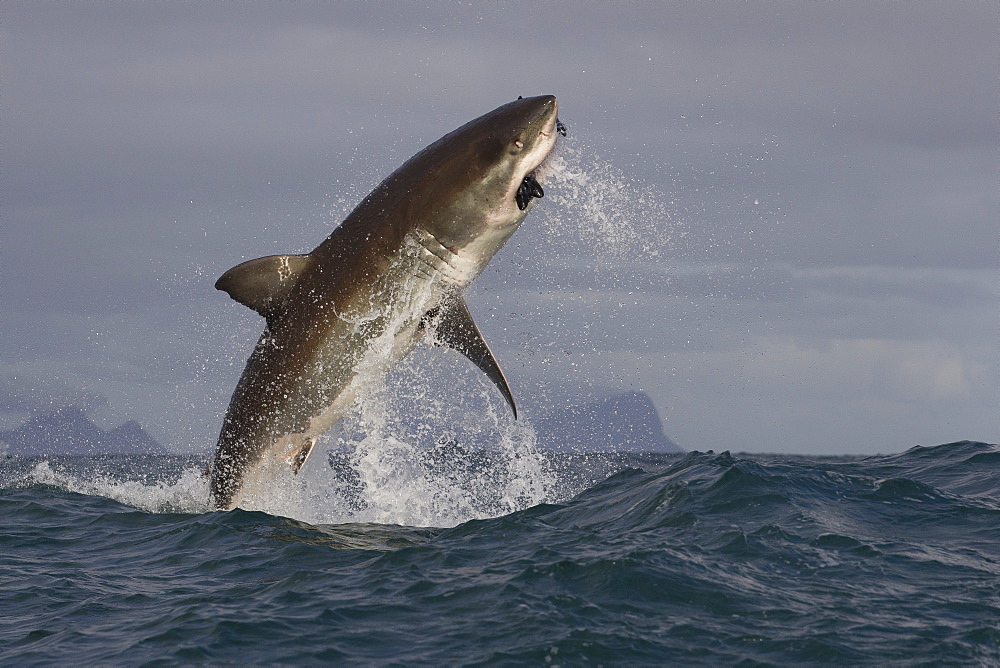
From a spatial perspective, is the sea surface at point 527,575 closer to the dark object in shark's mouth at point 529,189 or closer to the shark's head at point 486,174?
the shark's head at point 486,174

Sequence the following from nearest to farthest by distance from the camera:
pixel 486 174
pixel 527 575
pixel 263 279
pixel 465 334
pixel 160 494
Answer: pixel 527 575 → pixel 486 174 → pixel 263 279 → pixel 465 334 → pixel 160 494

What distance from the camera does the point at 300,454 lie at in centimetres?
1090

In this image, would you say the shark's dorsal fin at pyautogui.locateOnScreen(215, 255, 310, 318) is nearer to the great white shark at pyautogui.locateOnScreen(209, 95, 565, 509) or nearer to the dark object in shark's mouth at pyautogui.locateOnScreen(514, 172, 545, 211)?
the great white shark at pyautogui.locateOnScreen(209, 95, 565, 509)

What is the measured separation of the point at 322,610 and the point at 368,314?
3384mm

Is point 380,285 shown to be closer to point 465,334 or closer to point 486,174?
point 465,334

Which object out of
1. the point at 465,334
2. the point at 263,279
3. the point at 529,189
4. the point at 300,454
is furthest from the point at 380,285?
the point at 300,454

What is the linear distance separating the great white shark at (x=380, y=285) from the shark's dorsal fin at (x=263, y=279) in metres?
0.01

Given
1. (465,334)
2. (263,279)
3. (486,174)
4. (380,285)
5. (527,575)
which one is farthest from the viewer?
(465,334)

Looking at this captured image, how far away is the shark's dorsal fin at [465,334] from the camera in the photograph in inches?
410

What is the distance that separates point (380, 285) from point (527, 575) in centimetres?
353

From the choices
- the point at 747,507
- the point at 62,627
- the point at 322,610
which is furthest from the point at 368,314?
the point at 747,507

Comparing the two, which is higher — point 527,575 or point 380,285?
point 380,285

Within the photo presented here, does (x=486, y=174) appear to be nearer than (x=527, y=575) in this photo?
No

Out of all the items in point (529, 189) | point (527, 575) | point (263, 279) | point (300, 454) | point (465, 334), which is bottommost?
point (527, 575)
